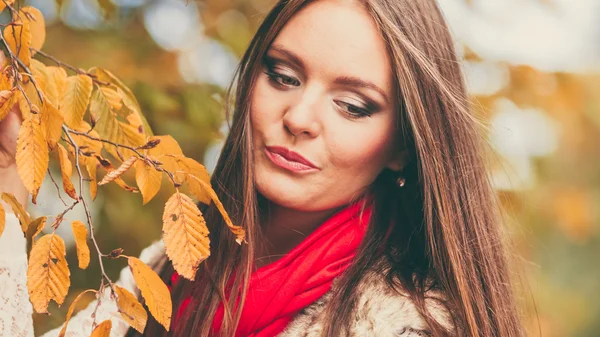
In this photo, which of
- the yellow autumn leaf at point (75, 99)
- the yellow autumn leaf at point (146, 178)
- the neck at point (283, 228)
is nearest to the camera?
the yellow autumn leaf at point (146, 178)

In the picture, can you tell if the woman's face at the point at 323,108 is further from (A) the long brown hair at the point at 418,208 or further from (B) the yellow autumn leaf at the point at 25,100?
(B) the yellow autumn leaf at the point at 25,100

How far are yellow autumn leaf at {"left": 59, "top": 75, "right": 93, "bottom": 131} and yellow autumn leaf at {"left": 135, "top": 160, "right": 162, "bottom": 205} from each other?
0.22 metres

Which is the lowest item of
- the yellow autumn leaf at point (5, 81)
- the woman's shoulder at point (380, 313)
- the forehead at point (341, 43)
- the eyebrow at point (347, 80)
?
the woman's shoulder at point (380, 313)

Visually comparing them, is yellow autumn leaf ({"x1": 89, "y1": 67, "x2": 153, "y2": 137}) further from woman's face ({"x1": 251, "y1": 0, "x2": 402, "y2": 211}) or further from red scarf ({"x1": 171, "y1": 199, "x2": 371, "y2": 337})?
red scarf ({"x1": 171, "y1": 199, "x2": 371, "y2": 337})

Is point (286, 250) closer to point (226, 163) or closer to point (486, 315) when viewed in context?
point (226, 163)

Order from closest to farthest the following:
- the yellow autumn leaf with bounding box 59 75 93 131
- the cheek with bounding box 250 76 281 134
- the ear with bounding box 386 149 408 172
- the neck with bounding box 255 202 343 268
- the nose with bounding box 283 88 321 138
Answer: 1. the yellow autumn leaf with bounding box 59 75 93 131
2. the nose with bounding box 283 88 321 138
3. the cheek with bounding box 250 76 281 134
4. the ear with bounding box 386 149 408 172
5. the neck with bounding box 255 202 343 268

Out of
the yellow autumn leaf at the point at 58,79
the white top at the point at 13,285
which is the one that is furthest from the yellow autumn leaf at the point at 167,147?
the white top at the point at 13,285

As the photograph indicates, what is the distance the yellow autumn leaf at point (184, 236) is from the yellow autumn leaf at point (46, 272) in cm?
18

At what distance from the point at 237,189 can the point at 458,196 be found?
0.63m

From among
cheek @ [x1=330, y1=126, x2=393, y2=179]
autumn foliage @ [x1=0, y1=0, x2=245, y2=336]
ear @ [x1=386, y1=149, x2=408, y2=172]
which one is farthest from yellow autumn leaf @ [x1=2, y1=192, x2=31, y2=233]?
ear @ [x1=386, y1=149, x2=408, y2=172]

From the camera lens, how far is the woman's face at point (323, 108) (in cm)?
193

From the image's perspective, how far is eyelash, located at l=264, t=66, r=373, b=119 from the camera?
1961mm

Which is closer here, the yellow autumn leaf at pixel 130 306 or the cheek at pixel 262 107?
the yellow autumn leaf at pixel 130 306

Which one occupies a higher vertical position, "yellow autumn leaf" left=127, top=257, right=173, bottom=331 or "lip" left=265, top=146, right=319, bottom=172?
"lip" left=265, top=146, right=319, bottom=172
